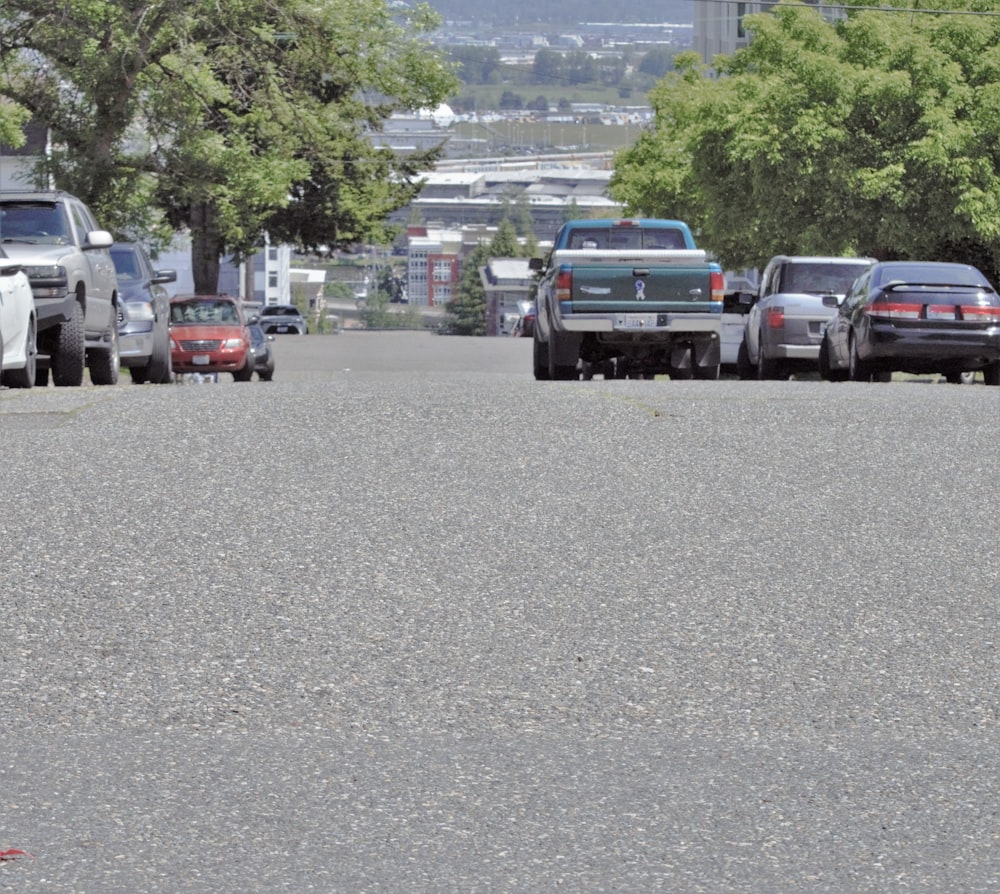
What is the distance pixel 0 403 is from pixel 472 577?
7619mm

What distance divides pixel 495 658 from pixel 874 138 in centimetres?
3781

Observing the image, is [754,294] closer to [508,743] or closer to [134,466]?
[134,466]

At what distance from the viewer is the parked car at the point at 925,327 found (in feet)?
70.6

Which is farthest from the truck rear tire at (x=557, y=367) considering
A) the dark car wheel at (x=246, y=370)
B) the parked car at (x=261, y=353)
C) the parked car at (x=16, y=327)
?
the parked car at (x=261, y=353)

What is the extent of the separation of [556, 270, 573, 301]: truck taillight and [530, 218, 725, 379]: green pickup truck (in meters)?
0.01

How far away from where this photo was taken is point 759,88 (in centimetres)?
4734

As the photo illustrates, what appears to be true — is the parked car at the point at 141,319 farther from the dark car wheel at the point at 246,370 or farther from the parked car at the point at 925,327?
the parked car at the point at 925,327

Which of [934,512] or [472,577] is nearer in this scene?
[472,577]

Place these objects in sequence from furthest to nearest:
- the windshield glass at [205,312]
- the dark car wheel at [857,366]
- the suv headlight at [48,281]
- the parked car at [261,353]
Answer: the parked car at [261,353] < the windshield glass at [205,312] < the dark car wheel at [857,366] < the suv headlight at [48,281]

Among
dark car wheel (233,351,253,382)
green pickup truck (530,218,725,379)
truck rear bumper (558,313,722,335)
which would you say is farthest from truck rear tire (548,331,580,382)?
dark car wheel (233,351,253,382)

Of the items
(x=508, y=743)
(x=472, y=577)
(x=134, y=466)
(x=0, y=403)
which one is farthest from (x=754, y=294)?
(x=508, y=743)

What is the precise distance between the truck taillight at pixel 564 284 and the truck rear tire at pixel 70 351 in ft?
17.9

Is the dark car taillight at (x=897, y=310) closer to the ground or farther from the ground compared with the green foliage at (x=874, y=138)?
closer to the ground

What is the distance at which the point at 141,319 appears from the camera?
24766mm
